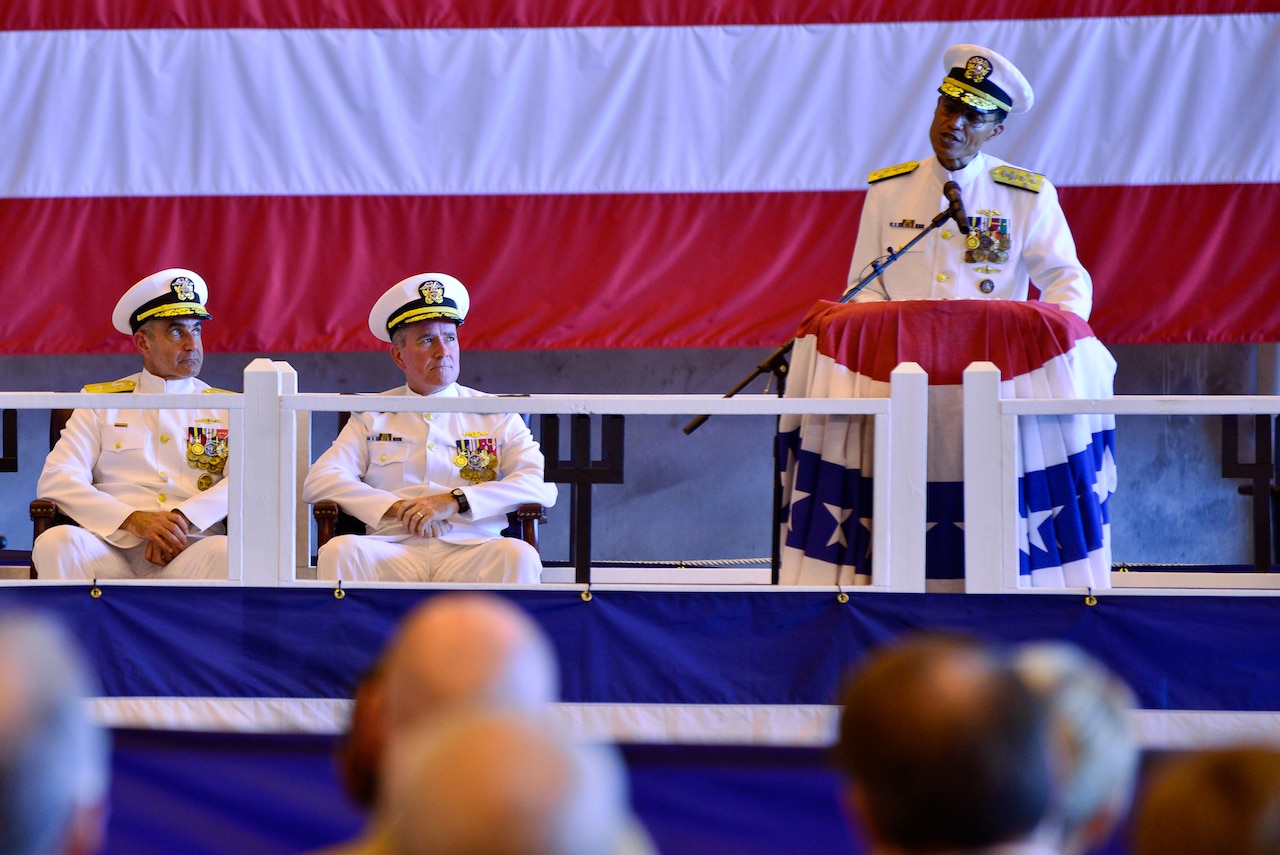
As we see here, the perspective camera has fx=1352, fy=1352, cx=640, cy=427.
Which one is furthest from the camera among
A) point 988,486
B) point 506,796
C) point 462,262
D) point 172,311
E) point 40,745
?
point 462,262

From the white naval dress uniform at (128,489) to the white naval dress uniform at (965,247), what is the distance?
172 cm

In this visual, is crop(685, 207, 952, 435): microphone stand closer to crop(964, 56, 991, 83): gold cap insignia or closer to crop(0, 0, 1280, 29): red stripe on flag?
crop(964, 56, 991, 83): gold cap insignia

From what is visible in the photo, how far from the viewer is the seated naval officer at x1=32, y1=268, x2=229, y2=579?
3141mm

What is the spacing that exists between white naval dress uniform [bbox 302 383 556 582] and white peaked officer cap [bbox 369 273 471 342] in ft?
0.64

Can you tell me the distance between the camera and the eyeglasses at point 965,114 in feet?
10.8

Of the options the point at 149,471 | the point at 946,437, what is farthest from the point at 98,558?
the point at 946,437

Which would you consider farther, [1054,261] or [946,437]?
[1054,261]

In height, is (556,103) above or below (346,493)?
above

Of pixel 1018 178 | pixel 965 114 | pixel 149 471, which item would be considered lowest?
pixel 149 471

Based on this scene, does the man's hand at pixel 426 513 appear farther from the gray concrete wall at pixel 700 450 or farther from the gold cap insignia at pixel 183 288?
the gray concrete wall at pixel 700 450

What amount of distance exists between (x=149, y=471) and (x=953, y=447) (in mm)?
2052

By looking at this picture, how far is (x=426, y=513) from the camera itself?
3.16m

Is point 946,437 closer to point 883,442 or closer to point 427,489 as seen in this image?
point 883,442

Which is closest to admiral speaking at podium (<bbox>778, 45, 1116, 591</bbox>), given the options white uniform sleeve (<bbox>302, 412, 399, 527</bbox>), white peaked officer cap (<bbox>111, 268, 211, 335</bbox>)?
white uniform sleeve (<bbox>302, 412, 399, 527</bbox>)
